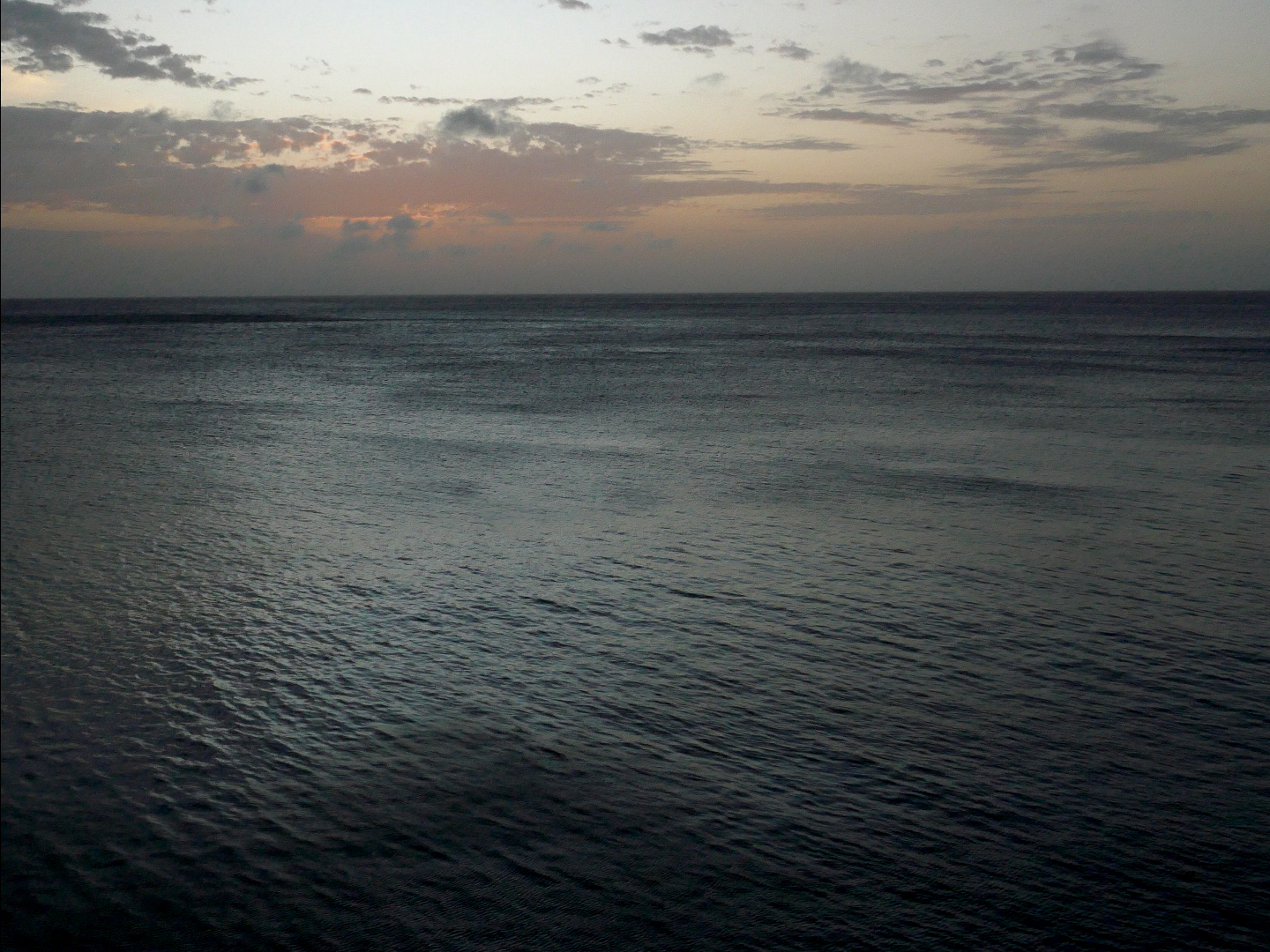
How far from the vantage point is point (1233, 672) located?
24.3 meters

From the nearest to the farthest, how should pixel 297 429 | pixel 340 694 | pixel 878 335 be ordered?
pixel 340 694 < pixel 297 429 < pixel 878 335

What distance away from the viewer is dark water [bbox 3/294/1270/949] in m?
16.2

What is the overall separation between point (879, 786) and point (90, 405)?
70211 millimetres

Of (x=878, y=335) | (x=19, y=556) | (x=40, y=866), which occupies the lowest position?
(x=40, y=866)

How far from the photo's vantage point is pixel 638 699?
76.9ft

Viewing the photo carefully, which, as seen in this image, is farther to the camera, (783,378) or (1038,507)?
(783,378)

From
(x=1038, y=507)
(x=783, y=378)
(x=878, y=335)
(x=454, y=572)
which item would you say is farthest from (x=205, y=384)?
(x=878, y=335)

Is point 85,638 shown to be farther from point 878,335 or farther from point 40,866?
point 878,335

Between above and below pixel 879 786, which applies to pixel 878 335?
above

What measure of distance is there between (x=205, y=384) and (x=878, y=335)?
11655 cm

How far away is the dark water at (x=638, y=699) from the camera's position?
16219 mm

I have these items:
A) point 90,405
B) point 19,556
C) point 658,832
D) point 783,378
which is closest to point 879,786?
point 658,832

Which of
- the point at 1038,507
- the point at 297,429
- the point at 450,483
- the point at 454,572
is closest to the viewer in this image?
the point at 454,572

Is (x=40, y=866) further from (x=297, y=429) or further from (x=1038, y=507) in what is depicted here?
(x=297, y=429)
